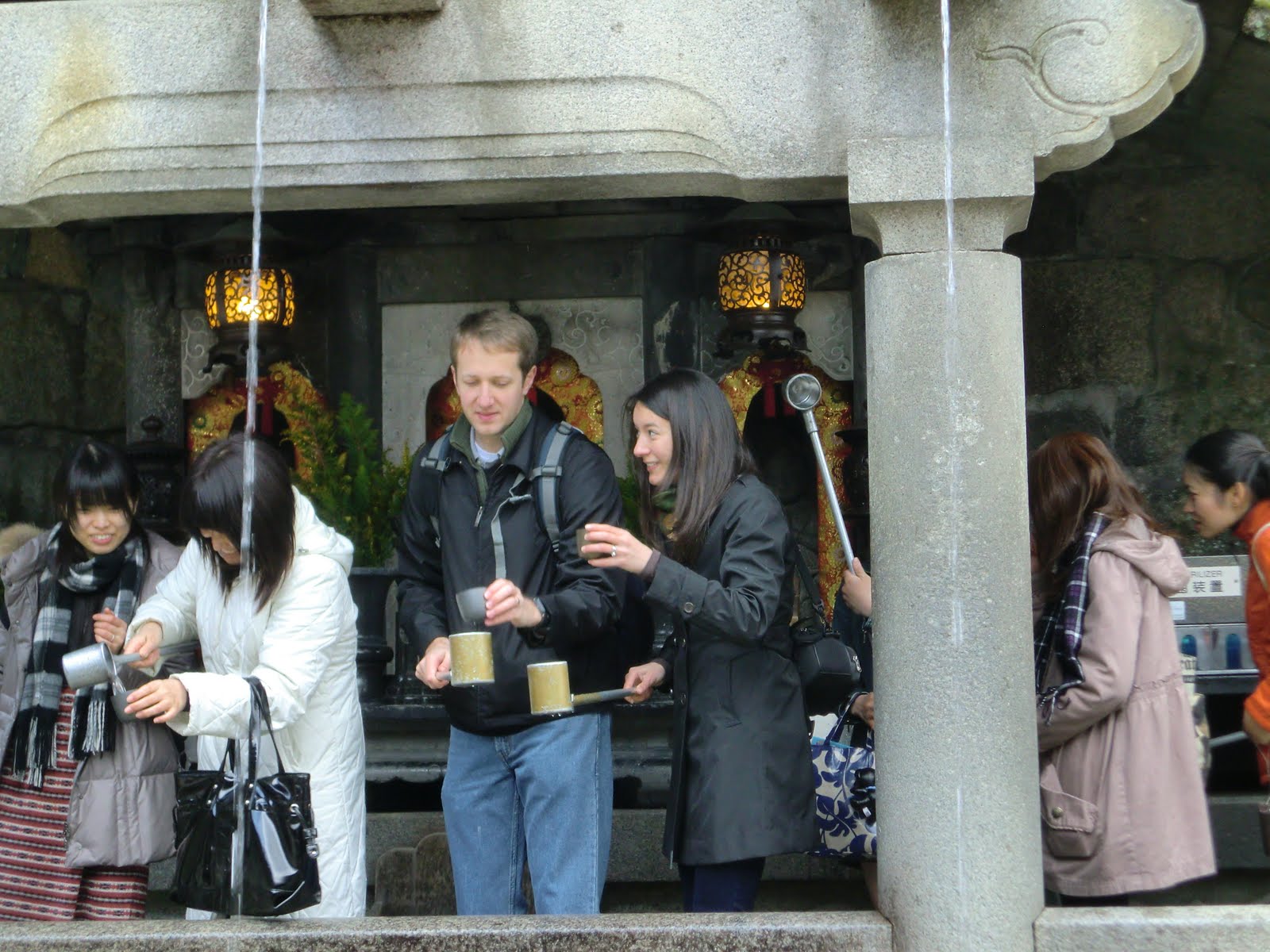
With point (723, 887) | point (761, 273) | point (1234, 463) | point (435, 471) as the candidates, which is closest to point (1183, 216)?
point (761, 273)

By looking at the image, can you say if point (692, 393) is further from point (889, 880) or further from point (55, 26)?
point (55, 26)

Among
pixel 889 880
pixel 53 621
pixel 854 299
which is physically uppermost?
pixel 854 299

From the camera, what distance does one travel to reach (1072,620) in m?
3.33

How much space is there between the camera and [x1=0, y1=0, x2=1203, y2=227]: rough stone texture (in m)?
3.31

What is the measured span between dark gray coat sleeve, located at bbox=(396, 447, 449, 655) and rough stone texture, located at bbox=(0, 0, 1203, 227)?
2.30ft

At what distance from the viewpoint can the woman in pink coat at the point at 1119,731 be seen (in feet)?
10.7

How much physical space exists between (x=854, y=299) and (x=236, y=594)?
3757mm

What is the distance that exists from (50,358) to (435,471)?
4.00m

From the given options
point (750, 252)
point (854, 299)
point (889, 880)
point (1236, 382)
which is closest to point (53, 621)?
point (889, 880)

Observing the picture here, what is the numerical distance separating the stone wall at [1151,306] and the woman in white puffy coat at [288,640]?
147 inches

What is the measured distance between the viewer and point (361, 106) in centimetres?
348

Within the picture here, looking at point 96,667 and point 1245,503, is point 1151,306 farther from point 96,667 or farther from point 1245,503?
point 96,667

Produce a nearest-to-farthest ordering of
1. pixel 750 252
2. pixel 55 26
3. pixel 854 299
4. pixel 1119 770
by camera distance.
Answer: pixel 1119 770
pixel 55 26
pixel 750 252
pixel 854 299

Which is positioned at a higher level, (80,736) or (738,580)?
(738,580)
